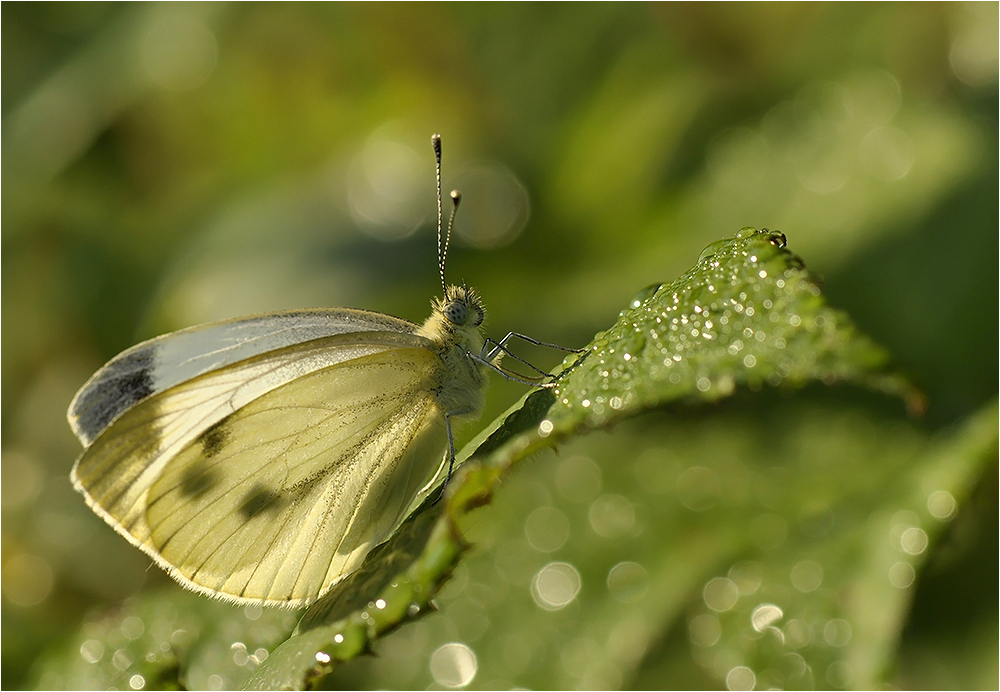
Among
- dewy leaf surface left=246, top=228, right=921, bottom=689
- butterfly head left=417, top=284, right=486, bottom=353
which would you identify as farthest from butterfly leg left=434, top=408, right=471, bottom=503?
dewy leaf surface left=246, top=228, right=921, bottom=689

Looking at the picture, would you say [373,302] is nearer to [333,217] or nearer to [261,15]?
[333,217]

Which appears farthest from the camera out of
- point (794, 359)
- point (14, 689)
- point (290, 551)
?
point (14, 689)

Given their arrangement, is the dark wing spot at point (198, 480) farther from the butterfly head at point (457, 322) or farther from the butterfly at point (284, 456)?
the butterfly head at point (457, 322)

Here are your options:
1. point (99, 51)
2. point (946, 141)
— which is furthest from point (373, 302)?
point (946, 141)

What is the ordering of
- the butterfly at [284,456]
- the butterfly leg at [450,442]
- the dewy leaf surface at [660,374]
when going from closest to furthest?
the dewy leaf surface at [660,374]
the butterfly leg at [450,442]
the butterfly at [284,456]

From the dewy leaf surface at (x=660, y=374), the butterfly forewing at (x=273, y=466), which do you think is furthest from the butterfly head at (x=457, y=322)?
the dewy leaf surface at (x=660, y=374)

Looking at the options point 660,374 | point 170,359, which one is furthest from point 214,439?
point 660,374

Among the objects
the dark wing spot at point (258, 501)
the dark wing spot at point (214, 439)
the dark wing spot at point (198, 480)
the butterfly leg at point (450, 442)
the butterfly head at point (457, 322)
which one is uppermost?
the butterfly head at point (457, 322)
